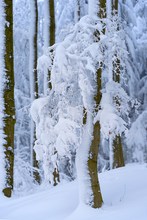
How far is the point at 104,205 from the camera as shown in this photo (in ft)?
19.2

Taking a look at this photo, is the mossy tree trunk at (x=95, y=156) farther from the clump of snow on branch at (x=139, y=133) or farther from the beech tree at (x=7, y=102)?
the clump of snow on branch at (x=139, y=133)

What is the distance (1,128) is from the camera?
799cm

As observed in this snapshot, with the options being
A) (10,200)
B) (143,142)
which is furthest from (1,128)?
(143,142)

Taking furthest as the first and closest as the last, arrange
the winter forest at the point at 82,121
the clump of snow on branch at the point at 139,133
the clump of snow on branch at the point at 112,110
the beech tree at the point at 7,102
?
the clump of snow on branch at the point at 139,133 < the beech tree at the point at 7,102 < the clump of snow on branch at the point at 112,110 < the winter forest at the point at 82,121

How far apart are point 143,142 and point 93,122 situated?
7.85 m

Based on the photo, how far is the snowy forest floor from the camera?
5.41 m

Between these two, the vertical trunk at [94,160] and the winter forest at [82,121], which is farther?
the vertical trunk at [94,160]

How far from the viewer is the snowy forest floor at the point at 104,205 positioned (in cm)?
541

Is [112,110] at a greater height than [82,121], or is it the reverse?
[112,110]

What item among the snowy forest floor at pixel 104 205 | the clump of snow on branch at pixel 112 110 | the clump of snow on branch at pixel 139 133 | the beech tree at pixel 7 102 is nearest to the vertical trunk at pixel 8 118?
the beech tree at pixel 7 102

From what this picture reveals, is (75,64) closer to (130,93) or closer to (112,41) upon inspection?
(112,41)

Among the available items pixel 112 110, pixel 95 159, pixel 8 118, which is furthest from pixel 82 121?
pixel 8 118

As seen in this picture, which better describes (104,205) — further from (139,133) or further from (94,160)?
(139,133)

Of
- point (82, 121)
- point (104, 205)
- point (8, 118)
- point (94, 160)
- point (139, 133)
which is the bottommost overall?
point (139, 133)
